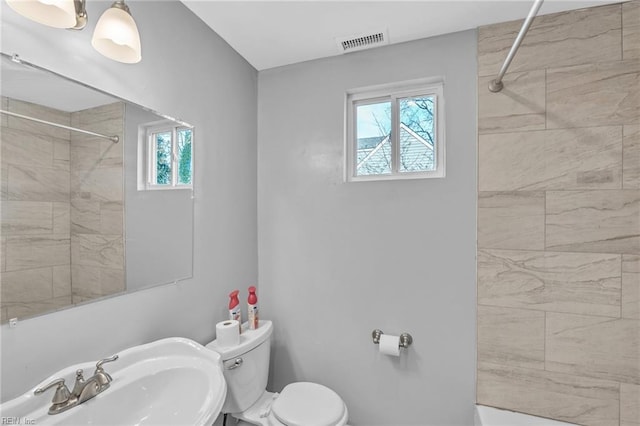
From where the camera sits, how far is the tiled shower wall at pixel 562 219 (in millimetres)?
1325

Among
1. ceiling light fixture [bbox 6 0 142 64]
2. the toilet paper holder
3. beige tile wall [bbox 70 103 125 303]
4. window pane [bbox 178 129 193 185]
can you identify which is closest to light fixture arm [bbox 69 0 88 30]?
ceiling light fixture [bbox 6 0 142 64]

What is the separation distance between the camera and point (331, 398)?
60.4 inches

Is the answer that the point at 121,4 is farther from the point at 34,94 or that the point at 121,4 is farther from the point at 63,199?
the point at 63,199

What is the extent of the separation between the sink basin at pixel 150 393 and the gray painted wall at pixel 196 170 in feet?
0.22

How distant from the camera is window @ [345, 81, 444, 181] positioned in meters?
1.70

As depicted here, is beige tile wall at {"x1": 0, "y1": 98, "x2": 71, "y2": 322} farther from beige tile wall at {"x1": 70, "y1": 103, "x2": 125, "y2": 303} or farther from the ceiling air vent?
the ceiling air vent

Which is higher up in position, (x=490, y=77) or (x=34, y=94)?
(x=490, y=77)

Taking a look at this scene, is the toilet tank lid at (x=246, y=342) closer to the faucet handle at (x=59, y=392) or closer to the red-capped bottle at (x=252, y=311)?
the red-capped bottle at (x=252, y=311)

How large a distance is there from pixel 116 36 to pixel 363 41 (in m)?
1.19

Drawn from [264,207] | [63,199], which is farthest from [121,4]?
[264,207]

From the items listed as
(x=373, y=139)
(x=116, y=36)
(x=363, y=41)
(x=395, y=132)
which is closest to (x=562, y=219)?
(x=395, y=132)

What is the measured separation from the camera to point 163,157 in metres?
1.34

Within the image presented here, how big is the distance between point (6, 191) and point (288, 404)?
140 centimetres

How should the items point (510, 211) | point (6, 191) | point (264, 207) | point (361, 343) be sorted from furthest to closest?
point (264, 207) < point (361, 343) < point (510, 211) < point (6, 191)
